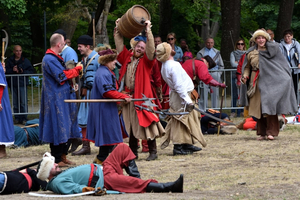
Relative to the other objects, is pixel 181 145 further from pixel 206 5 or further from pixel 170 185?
pixel 206 5

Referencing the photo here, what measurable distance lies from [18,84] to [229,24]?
7367mm

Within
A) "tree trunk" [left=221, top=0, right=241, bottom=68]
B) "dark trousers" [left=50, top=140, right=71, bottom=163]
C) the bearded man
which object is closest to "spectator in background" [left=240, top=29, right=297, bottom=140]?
the bearded man

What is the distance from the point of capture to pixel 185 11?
938 inches

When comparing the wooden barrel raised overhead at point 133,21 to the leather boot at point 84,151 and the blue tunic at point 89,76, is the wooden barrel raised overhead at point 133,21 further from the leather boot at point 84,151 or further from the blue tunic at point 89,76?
the leather boot at point 84,151

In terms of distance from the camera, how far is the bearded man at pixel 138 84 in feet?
30.8

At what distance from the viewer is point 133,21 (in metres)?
8.91

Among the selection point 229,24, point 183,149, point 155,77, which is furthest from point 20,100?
point 229,24

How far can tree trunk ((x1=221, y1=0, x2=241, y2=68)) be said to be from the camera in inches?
758

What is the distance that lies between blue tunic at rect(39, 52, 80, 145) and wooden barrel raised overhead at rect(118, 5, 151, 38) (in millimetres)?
1022

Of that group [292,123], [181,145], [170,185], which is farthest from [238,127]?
[170,185]

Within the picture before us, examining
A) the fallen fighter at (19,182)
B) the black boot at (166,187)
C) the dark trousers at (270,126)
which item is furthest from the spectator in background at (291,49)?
the fallen fighter at (19,182)

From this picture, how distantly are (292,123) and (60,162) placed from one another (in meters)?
6.79

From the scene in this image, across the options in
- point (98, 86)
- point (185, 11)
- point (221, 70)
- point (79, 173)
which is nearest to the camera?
point (79, 173)

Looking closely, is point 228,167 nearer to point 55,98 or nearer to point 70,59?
point 55,98
